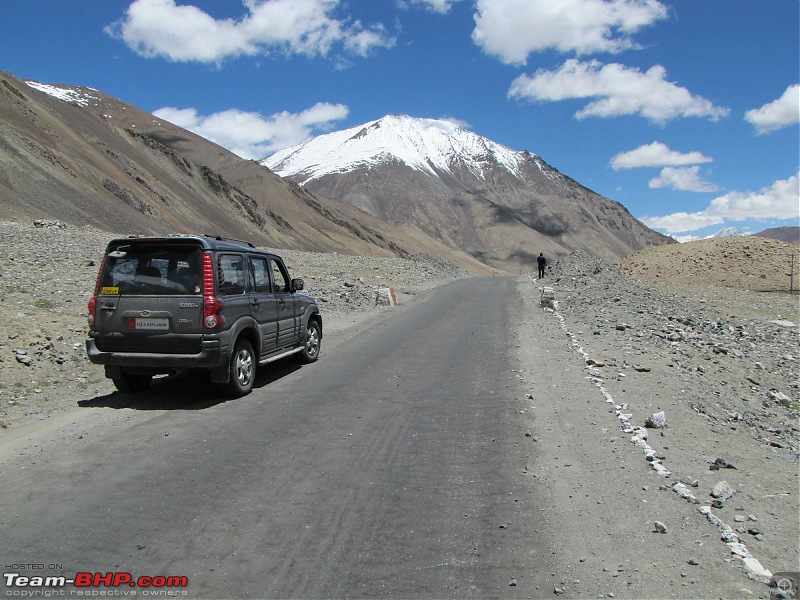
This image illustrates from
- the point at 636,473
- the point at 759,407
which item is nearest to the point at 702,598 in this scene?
the point at 636,473

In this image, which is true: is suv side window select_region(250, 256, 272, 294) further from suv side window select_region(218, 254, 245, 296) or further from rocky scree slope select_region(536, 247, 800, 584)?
rocky scree slope select_region(536, 247, 800, 584)

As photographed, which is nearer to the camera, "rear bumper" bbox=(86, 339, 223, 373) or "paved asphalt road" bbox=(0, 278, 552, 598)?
"paved asphalt road" bbox=(0, 278, 552, 598)

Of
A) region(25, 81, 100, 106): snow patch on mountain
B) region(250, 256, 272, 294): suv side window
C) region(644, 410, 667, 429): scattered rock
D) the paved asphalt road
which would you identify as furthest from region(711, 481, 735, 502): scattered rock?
region(25, 81, 100, 106): snow patch on mountain

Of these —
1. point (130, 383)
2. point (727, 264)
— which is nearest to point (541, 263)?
point (727, 264)

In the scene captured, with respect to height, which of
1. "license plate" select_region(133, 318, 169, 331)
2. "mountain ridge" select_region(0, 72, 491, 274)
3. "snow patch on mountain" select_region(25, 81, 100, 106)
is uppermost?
"snow patch on mountain" select_region(25, 81, 100, 106)

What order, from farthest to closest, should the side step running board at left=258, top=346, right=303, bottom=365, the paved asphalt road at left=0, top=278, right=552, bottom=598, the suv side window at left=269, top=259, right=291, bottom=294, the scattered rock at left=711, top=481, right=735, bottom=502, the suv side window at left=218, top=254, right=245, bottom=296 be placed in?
the suv side window at left=269, top=259, right=291, bottom=294 → the side step running board at left=258, top=346, right=303, bottom=365 → the suv side window at left=218, top=254, right=245, bottom=296 → the scattered rock at left=711, top=481, right=735, bottom=502 → the paved asphalt road at left=0, top=278, right=552, bottom=598

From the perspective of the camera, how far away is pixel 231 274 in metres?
8.50

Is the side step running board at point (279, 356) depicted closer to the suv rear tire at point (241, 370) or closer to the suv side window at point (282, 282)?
the suv rear tire at point (241, 370)

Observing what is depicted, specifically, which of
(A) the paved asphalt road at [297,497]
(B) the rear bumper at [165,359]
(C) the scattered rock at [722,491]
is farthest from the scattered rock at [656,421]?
(B) the rear bumper at [165,359]

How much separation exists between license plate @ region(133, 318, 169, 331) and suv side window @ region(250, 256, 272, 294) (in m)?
1.58

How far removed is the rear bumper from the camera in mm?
7797

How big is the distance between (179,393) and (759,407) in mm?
8433

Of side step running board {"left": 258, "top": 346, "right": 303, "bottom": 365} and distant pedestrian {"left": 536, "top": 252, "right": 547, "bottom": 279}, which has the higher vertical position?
distant pedestrian {"left": 536, "top": 252, "right": 547, "bottom": 279}

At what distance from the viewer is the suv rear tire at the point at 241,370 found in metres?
8.27
